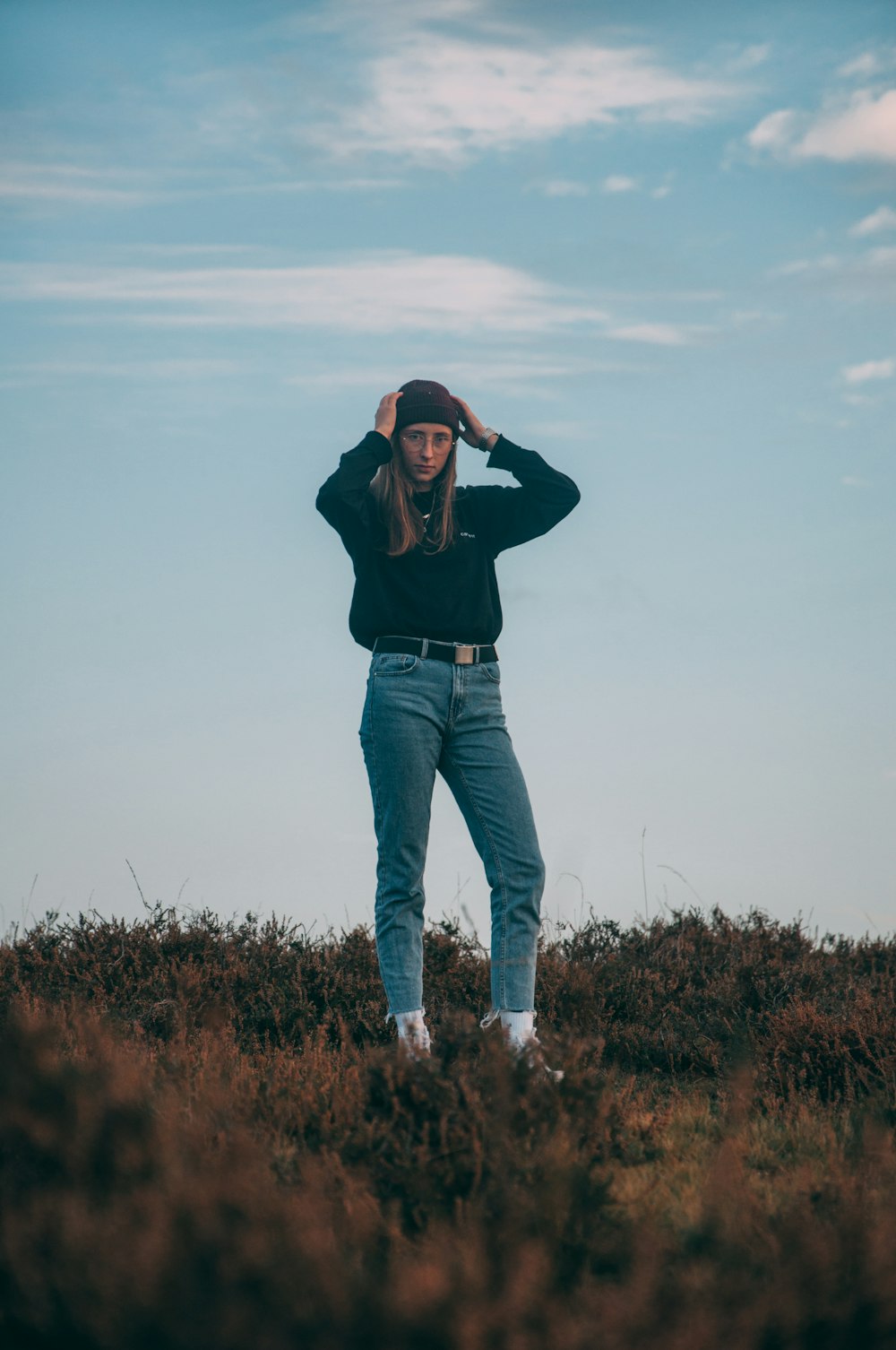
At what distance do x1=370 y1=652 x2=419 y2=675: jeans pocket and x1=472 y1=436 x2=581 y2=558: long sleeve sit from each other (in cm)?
83

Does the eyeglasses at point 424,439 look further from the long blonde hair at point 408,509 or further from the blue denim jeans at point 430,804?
the blue denim jeans at point 430,804

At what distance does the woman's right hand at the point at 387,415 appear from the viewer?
6004 millimetres

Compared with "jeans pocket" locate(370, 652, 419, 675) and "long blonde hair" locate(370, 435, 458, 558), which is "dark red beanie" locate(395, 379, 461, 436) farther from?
"jeans pocket" locate(370, 652, 419, 675)

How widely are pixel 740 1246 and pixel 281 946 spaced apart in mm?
5513

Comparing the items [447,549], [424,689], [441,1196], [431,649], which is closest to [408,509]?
[447,549]

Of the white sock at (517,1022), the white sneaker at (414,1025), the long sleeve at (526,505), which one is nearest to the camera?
the white sneaker at (414,1025)

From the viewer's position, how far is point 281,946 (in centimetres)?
846

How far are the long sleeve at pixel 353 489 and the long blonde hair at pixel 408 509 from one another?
84mm

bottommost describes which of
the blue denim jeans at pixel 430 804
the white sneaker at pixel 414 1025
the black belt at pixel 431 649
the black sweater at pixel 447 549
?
the white sneaker at pixel 414 1025

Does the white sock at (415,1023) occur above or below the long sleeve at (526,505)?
below

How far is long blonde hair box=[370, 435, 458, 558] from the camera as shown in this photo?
5832mm

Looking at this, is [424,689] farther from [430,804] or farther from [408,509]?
[408,509]

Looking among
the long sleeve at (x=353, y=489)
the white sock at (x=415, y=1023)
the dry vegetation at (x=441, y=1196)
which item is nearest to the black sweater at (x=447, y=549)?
the long sleeve at (x=353, y=489)

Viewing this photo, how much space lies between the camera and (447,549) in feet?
19.4
